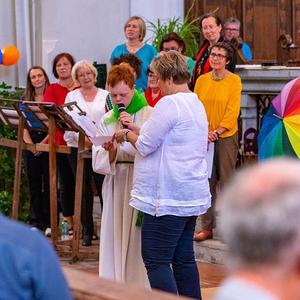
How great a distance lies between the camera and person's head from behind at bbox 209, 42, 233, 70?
8.10 metres

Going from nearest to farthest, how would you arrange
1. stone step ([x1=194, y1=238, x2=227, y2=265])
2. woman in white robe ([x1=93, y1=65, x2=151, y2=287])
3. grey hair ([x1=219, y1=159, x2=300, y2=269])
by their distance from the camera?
grey hair ([x1=219, y1=159, x2=300, y2=269]) < woman in white robe ([x1=93, y1=65, x2=151, y2=287]) < stone step ([x1=194, y1=238, x2=227, y2=265])

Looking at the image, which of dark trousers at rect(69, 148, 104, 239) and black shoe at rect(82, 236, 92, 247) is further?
black shoe at rect(82, 236, 92, 247)

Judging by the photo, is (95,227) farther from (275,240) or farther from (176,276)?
(275,240)

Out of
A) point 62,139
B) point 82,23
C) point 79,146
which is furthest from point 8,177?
point 82,23

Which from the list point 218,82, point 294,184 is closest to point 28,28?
point 218,82

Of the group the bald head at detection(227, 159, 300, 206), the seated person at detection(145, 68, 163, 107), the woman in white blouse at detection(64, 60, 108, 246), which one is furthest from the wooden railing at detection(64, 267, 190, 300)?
the woman in white blouse at detection(64, 60, 108, 246)

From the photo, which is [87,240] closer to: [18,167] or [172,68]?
[18,167]

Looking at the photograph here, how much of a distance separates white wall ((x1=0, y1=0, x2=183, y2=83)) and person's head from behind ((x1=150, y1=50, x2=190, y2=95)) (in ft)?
19.6

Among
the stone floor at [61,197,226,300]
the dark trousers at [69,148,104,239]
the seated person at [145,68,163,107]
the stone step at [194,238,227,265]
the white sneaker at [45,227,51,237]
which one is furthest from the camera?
the white sneaker at [45,227,51,237]

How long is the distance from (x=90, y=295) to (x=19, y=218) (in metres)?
6.95

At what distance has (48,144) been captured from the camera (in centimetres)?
875

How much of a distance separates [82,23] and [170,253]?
6.52 m

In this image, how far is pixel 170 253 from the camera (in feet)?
18.3

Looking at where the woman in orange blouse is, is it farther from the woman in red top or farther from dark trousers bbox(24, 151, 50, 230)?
dark trousers bbox(24, 151, 50, 230)
